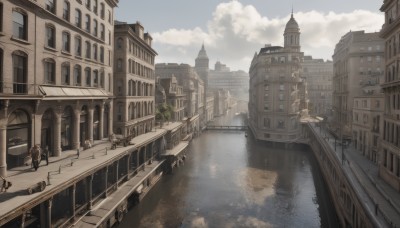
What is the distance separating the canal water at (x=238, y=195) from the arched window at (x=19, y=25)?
70.9ft

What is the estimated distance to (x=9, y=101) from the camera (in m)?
25.2

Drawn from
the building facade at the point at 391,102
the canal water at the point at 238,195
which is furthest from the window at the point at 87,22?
the building facade at the point at 391,102

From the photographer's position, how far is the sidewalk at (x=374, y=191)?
74.4ft

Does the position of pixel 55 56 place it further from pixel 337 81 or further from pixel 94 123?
pixel 337 81

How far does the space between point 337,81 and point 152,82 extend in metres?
52.4

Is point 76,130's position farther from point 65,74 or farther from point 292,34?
point 292,34

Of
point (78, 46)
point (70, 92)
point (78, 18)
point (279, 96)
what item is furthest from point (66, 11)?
point (279, 96)

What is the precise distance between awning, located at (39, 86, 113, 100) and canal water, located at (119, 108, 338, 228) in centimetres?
1538

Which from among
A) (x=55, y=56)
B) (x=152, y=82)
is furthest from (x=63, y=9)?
(x=152, y=82)

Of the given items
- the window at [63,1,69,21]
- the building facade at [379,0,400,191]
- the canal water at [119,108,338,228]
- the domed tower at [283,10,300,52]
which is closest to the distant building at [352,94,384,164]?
the building facade at [379,0,400,191]

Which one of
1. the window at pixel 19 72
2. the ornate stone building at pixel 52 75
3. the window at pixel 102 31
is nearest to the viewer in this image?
the ornate stone building at pixel 52 75

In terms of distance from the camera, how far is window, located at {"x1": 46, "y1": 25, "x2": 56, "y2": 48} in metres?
31.3

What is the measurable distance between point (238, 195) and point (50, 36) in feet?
105

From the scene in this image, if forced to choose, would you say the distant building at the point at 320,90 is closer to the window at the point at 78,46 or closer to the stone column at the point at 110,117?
the stone column at the point at 110,117
